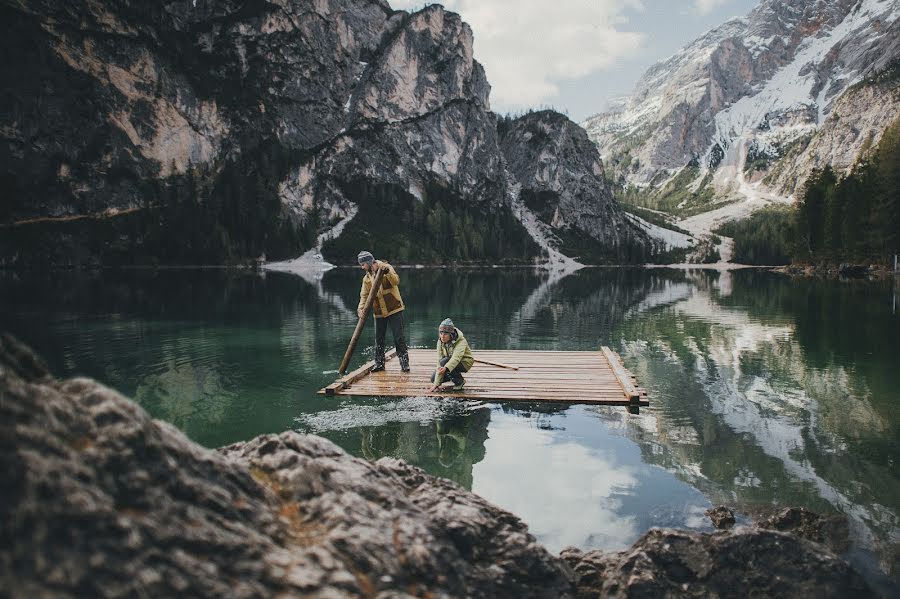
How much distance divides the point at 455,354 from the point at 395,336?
8.13 ft

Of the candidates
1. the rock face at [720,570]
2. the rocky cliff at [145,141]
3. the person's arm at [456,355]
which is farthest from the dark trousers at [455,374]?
the rocky cliff at [145,141]

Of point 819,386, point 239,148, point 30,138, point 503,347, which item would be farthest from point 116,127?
point 819,386

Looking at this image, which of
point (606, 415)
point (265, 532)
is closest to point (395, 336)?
point (606, 415)

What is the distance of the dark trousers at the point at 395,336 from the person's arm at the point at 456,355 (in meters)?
1.88

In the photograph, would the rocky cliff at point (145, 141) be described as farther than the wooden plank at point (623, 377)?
Yes

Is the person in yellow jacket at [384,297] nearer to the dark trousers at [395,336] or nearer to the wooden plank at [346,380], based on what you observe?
the dark trousers at [395,336]

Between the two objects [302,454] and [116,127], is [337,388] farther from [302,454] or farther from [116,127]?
[116,127]

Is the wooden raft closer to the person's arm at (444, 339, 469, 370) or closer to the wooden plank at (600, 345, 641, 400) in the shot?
the wooden plank at (600, 345, 641, 400)

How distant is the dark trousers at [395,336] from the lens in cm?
1648

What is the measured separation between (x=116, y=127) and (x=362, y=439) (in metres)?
180

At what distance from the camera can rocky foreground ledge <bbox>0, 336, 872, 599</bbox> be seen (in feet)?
11.0

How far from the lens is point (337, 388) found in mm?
15531

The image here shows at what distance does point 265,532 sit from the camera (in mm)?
4508

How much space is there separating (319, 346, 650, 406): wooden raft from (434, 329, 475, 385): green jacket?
62cm
